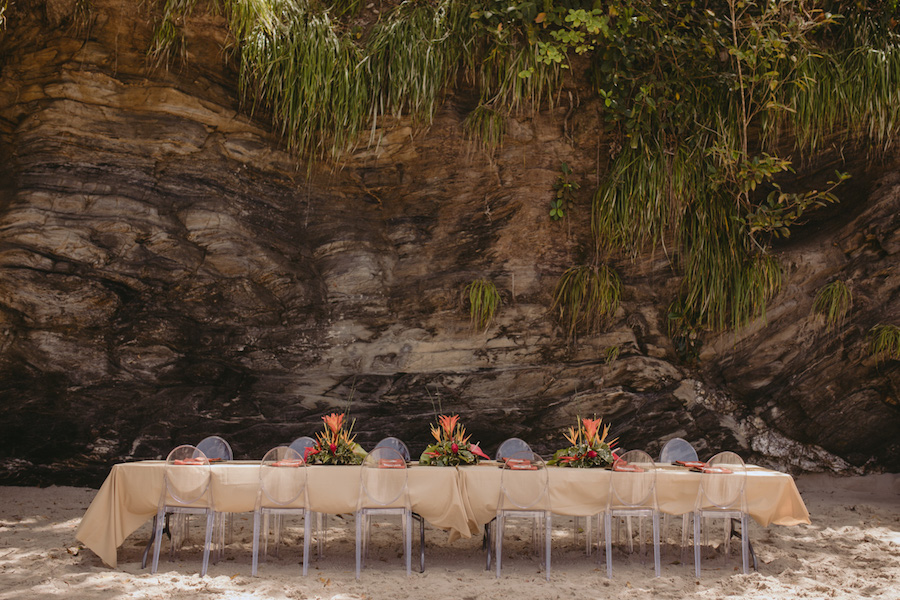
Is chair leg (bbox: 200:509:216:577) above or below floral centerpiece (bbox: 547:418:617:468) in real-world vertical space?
below

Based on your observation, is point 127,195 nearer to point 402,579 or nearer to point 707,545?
point 402,579

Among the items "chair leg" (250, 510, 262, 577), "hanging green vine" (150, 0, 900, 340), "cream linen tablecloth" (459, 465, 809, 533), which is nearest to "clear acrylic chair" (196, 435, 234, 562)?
"chair leg" (250, 510, 262, 577)

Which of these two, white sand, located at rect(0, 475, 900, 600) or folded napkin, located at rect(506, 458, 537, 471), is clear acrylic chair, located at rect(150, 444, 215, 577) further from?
folded napkin, located at rect(506, 458, 537, 471)

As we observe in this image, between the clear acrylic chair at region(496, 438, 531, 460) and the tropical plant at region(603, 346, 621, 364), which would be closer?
the clear acrylic chair at region(496, 438, 531, 460)

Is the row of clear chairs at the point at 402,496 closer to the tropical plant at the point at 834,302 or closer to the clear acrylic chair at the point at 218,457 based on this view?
the clear acrylic chair at the point at 218,457

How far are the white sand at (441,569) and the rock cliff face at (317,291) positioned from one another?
1.11 metres

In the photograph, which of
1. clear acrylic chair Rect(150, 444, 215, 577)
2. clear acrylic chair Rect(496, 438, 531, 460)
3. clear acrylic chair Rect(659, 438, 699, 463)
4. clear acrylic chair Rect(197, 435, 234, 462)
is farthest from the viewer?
clear acrylic chair Rect(659, 438, 699, 463)

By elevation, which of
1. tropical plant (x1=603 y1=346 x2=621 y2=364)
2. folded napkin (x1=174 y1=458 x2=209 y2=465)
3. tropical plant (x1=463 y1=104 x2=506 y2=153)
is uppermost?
tropical plant (x1=463 y1=104 x2=506 y2=153)

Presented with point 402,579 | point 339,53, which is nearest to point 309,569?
point 402,579

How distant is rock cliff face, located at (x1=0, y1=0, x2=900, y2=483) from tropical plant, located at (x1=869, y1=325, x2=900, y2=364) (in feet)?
0.39

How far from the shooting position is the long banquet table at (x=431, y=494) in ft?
13.0

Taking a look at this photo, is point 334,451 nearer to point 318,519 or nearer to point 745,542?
point 318,519

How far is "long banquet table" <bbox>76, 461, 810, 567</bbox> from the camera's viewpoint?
13.0 feet

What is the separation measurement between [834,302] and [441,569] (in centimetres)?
442
